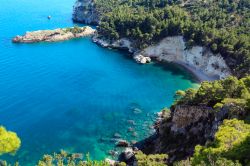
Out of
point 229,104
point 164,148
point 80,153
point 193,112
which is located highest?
point 229,104

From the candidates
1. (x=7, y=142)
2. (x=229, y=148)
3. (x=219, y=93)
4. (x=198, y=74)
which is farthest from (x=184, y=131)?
(x=198, y=74)

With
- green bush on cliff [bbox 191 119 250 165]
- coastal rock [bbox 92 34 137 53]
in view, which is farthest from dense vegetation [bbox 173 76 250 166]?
coastal rock [bbox 92 34 137 53]

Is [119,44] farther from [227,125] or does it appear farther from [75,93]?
[227,125]

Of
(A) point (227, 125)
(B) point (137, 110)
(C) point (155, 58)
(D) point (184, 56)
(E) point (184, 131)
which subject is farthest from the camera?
(C) point (155, 58)

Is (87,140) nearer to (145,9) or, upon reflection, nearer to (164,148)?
(164,148)

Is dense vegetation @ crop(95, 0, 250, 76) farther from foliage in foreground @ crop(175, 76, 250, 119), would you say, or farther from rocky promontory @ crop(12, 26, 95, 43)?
foliage in foreground @ crop(175, 76, 250, 119)

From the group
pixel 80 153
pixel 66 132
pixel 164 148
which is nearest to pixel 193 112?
pixel 164 148
